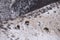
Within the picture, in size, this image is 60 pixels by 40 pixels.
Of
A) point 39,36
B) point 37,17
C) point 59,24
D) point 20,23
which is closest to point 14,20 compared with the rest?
point 20,23

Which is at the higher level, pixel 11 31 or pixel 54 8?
pixel 54 8

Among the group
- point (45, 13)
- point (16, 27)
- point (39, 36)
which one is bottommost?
point (39, 36)

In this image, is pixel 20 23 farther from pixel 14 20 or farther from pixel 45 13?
pixel 45 13

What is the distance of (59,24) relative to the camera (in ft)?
5.16

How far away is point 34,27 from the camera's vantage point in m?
1.55

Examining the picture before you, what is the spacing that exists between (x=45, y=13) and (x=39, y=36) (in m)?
0.36

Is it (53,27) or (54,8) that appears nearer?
(53,27)

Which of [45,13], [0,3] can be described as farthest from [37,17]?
[0,3]

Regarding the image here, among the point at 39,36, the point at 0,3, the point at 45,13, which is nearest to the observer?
the point at 39,36

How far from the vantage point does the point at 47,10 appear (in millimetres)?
1779

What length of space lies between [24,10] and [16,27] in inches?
17.6

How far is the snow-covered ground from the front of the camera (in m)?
1.47

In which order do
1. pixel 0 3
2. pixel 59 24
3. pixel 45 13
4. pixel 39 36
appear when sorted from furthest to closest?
pixel 0 3
pixel 45 13
pixel 59 24
pixel 39 36

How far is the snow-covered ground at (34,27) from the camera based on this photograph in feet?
4.83
